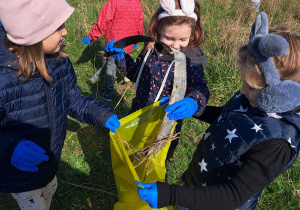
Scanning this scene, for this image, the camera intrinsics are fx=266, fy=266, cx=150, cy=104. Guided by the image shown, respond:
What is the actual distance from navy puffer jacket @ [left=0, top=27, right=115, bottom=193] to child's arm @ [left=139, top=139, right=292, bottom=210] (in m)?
0.73

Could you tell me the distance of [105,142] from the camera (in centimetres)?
289

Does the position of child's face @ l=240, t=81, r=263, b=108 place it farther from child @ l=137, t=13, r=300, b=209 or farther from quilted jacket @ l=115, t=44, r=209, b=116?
quilted jacket @ l=115, t=44, r=209, b=116

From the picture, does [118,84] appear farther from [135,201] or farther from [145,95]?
[135,201]

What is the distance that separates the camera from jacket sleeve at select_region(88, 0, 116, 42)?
11.1ft

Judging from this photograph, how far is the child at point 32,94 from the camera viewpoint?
1217 mm

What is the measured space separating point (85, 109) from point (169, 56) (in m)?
0.69

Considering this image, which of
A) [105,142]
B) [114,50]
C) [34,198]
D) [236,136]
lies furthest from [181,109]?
[105,142]

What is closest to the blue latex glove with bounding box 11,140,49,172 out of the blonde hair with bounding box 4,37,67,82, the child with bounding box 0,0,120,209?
the child with bounding box 0,0,120,209

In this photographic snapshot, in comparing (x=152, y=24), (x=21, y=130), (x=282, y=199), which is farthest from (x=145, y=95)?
(x=282, y=199)

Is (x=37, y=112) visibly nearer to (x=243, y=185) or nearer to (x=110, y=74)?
(x=243, y=185)

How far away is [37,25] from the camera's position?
1.22 metres

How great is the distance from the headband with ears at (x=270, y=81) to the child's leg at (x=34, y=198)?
1405mm

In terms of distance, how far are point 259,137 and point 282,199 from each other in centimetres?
165

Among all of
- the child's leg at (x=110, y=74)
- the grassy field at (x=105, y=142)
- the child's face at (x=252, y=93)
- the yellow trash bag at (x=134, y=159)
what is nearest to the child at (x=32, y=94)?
the yellow trash bag at (x=134, y=159)
